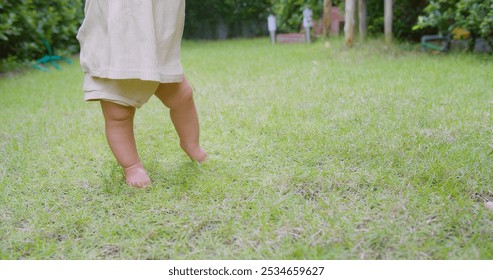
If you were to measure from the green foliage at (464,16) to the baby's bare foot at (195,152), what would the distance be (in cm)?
331

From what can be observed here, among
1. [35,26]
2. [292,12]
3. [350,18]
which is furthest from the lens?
[292,12]

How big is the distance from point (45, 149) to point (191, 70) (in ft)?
9.42

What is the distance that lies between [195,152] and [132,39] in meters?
0.60

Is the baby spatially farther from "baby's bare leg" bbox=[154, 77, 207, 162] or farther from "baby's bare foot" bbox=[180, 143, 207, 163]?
"baby's bare foot" bbox=[180, 143, 207, 163]

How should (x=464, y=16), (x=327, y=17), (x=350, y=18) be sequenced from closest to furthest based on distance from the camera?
(x=464, y=16)
(x=350, y=18)
(x=327, y=17)

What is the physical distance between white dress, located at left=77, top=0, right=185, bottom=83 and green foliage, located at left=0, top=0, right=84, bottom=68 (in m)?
3.82

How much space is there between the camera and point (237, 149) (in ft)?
7.34

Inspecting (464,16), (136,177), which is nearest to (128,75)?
(136,177)

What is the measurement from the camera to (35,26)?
5.73 metres

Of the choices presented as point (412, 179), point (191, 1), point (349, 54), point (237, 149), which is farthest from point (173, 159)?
point (191, 1)

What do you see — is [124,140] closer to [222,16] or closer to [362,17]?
[362,17]

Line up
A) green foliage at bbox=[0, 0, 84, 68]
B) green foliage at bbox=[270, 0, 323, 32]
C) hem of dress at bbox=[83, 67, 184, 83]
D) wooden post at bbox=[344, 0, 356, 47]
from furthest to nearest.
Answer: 1. green foliage at bbox=[270, 0, 323, 32]
2. wooden post at bbox=[344, 0, 356, 47]
3. green foliage at bbox=[0, 0, 84, 68]
4. hem of dress at bbox=[83, 67, 184, 83]

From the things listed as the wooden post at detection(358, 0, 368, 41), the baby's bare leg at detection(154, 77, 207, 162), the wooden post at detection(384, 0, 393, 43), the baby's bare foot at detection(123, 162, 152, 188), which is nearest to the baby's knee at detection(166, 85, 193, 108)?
the baby's bare leg at detection(154, 77, 207, 162)

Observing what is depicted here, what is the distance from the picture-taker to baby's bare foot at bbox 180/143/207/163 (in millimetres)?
2006
